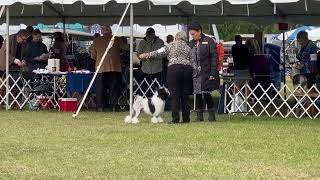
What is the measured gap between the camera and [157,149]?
8.09 meters

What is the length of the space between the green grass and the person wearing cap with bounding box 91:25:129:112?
173 centimetres

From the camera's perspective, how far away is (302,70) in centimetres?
1302

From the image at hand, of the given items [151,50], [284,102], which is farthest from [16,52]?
[284,102]

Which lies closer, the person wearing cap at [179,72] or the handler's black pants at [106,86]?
the person wearing cap at [179,72]

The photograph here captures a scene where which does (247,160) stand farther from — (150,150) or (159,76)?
(159,76)

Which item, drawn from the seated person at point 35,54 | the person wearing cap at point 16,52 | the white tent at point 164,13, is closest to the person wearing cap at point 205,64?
the white tent at point 164,13

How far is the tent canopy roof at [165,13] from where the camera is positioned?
51.1ft

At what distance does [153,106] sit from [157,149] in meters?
2.91

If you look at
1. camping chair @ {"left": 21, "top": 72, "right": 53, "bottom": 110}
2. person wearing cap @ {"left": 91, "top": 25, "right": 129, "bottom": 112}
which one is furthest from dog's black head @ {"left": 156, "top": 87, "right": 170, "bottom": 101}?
camping chair @ {"left": 21, "top": 72, "right": 53, "bottom": 110}

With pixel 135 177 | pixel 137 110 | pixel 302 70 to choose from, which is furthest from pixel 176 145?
pixel 302 70

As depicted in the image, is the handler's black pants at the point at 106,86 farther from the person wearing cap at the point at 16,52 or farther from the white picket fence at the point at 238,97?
the person wearing cap at the point at 16,52

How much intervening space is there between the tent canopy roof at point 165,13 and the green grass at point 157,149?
4.59 m

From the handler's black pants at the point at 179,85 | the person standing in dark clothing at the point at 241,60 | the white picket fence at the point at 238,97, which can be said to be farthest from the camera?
the person standing in dark clothing at the point at 241,60

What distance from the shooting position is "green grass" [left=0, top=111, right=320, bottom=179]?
662 cm
